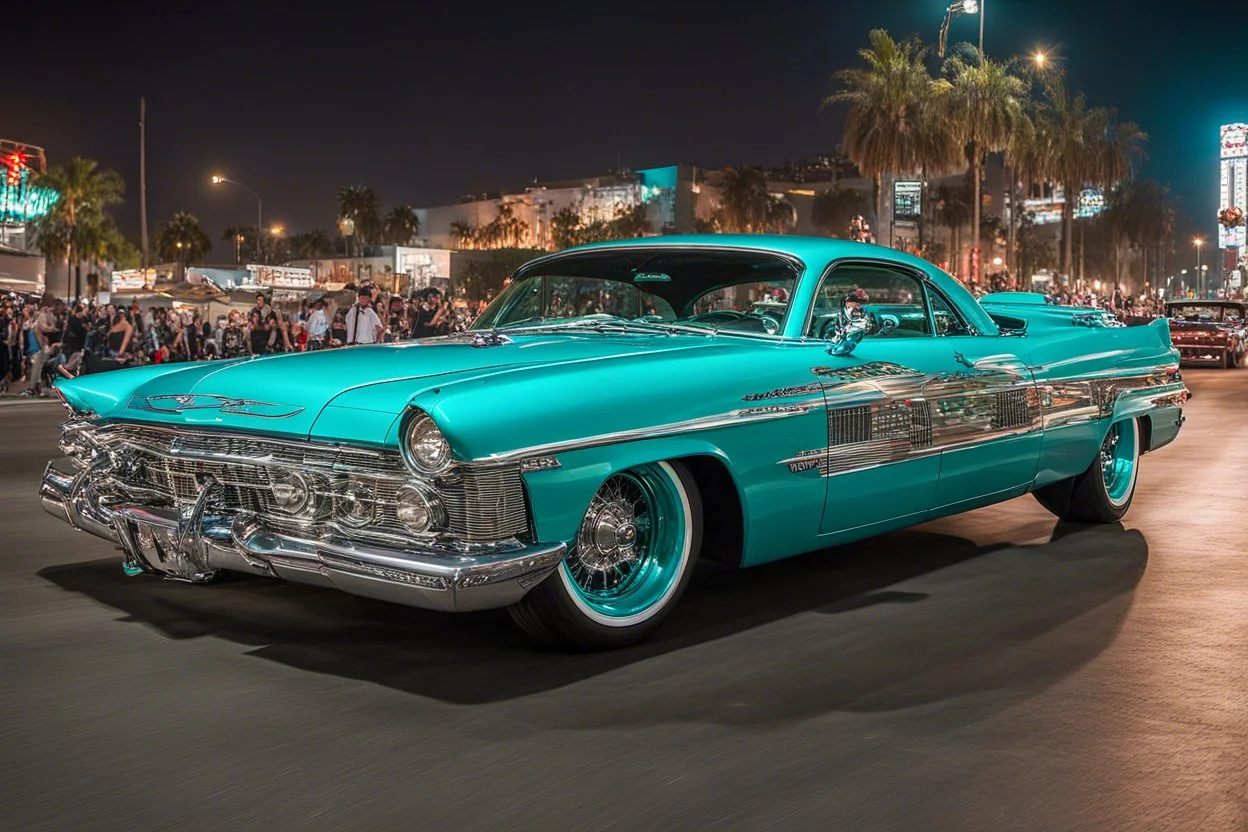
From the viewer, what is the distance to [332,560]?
427 cm

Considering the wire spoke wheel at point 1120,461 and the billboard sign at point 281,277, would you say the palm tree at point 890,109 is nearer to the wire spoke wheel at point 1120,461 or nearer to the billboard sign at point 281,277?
the billboard sign at point 281,277

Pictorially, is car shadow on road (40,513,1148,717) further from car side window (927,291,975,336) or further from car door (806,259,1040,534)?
Result: car side window (927,291,975,336)

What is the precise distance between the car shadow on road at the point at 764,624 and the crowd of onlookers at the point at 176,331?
7708mm

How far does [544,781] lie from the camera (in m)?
3.45

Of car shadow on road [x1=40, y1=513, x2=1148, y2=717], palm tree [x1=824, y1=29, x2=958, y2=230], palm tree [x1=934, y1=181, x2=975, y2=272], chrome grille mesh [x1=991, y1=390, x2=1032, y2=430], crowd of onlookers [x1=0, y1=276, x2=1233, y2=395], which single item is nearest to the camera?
car shadow on road [x1=40, y1=513, x2=1148, y2=717]

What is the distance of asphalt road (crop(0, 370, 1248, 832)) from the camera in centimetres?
330

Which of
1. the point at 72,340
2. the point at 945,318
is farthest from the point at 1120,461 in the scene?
the point at 72,340

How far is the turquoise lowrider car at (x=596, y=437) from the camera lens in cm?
427

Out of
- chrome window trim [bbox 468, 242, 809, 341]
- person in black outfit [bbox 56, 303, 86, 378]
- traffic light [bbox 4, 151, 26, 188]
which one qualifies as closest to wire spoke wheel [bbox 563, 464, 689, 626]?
chrome window trim [bbox 468, 242, 809, 341]

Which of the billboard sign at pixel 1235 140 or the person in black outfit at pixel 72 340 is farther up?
the billboard sign at pixel 1235 140

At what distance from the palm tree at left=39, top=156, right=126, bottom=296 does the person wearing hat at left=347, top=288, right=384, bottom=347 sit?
68588 mm

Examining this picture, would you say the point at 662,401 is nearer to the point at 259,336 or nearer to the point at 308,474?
the point at 308,474

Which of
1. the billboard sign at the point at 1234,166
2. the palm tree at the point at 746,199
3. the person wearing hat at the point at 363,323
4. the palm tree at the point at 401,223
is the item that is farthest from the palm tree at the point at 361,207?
the person wearing hat at the point at 363,323

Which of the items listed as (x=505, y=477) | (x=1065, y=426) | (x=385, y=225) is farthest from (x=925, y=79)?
(x=385, y=225)
